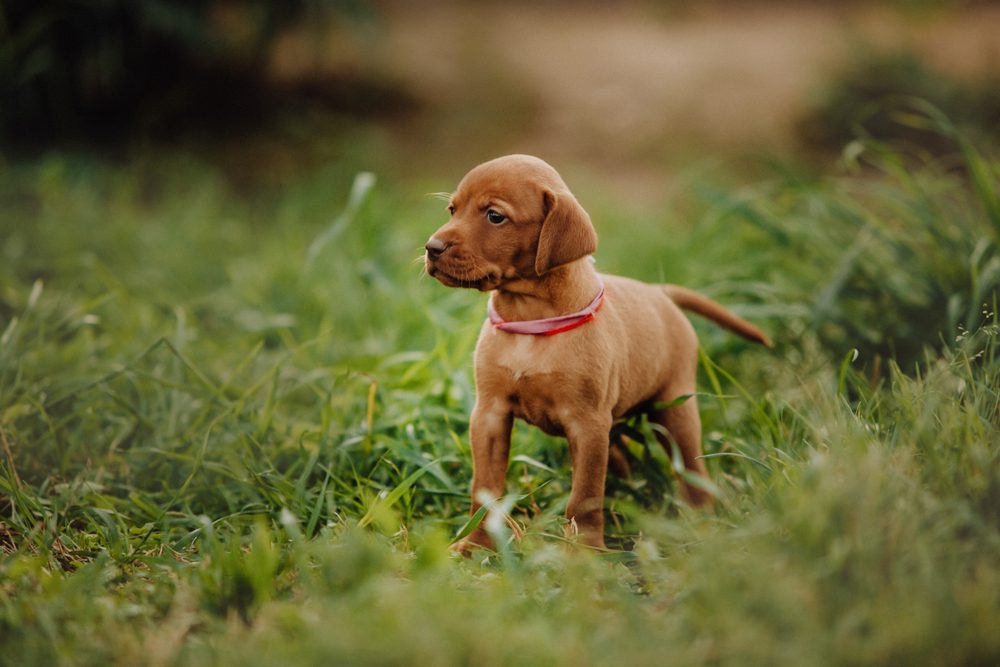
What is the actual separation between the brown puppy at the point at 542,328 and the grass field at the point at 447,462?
25 cm

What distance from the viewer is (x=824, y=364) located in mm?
3475

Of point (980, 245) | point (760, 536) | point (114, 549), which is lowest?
point (114, 549)

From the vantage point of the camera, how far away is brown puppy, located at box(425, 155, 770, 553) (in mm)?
2312

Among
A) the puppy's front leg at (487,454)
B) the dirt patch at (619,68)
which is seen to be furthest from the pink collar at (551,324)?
the dirt patch at (619,68)

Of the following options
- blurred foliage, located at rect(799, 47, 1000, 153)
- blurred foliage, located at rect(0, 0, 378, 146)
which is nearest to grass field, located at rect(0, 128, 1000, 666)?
blurred foliage, located at rect(0, 0, 378, 146)

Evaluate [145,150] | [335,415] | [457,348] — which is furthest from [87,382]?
[145,150]

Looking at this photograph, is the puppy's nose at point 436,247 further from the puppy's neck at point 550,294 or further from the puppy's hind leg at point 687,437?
the puppy's hind leg at point 687,437

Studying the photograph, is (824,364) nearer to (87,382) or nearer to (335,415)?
(335,415)

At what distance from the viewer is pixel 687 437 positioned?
2.78m

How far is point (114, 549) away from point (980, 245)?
126 inches

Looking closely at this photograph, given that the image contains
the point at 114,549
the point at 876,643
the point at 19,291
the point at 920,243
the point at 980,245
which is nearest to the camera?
the point at 876,643

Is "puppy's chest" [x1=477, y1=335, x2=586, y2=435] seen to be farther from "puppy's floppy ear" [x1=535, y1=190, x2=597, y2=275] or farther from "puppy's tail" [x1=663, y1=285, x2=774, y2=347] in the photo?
"puppy's tail" [x1=663, y1=285, x2=774, y2=347]

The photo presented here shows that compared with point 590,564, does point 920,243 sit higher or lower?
higher

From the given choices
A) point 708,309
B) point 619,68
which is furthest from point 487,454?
point 619,68
